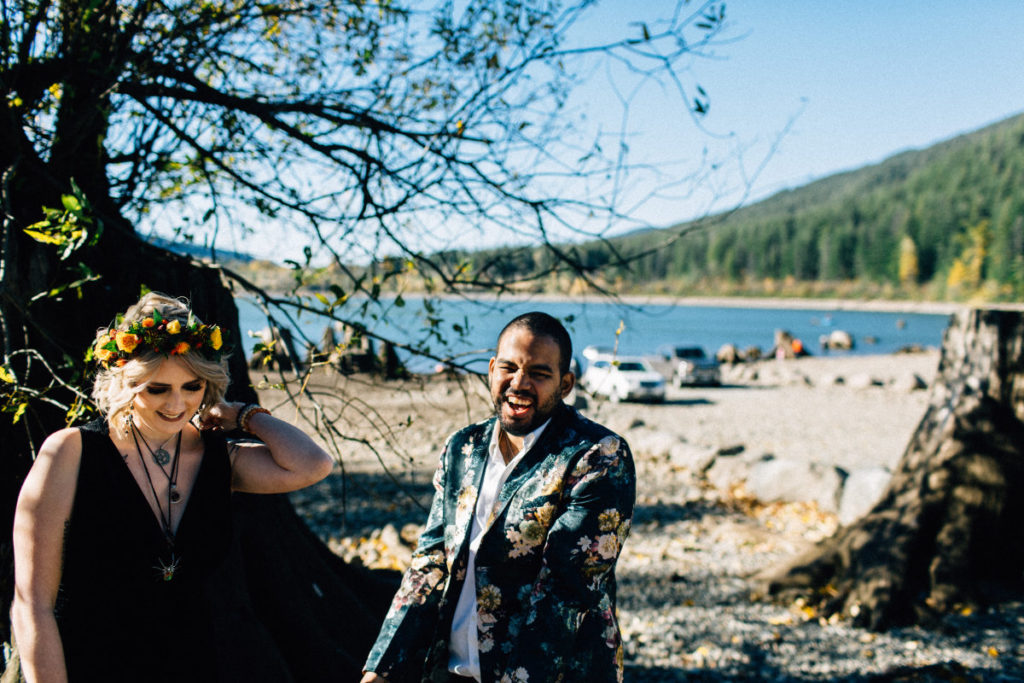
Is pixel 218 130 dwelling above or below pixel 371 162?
above

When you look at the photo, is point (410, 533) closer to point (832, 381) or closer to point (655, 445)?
point (655, 445)

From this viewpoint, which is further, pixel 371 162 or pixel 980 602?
pixel 980 602

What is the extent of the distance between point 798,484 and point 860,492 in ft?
4.47

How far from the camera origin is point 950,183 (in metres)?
164

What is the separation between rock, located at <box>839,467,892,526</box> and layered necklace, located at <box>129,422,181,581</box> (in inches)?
312

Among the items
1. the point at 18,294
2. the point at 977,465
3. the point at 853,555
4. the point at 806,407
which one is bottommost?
the point at 806,407

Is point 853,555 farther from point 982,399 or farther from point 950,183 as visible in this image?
point 950,183

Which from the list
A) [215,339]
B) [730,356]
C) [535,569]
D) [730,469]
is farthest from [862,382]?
[215,339]

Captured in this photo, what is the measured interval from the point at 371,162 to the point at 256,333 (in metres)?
1.58

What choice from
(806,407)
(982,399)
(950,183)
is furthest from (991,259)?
(982,399)

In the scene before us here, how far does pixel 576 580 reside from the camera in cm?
202

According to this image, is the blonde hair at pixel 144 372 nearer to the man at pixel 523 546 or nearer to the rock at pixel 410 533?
the man at pixel 523 546

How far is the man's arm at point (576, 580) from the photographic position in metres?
2.01

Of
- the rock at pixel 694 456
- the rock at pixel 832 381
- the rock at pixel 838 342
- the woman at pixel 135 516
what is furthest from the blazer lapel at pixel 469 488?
the rock at pixel 838 342
